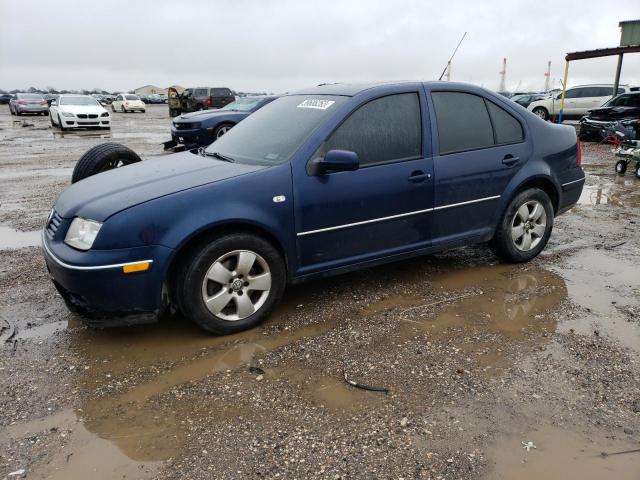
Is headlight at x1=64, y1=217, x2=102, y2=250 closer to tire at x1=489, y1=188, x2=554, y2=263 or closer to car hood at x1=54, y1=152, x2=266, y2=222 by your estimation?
car hood at x1=54, y1=152, x2=266, y2=222

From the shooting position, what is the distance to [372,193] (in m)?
3.84

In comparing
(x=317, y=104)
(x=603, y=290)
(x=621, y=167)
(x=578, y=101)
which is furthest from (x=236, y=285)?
(x=578, y=101)

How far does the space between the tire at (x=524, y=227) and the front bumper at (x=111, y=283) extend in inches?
120

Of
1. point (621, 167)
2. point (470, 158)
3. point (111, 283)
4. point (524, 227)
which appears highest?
point (470, 158)

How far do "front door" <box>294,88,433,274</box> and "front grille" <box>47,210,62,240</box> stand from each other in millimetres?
1648

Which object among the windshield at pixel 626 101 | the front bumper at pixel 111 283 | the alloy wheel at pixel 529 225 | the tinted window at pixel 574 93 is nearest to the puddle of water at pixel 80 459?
the front bumper at pixel 111 283

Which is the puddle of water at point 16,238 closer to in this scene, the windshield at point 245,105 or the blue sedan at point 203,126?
the blue sedan at point 203,126

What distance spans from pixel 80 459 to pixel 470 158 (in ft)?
11.6

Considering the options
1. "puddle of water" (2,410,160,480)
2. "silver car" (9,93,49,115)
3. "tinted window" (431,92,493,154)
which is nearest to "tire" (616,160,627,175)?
"tinted window" (431,92,493,154)

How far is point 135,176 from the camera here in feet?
12.5

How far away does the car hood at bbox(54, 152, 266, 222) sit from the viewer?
130 inches

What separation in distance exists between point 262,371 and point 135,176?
5.82ft

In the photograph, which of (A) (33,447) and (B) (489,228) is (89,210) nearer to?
(A) (33,447)

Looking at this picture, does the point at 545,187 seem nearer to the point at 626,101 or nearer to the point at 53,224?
the point at 53,224
